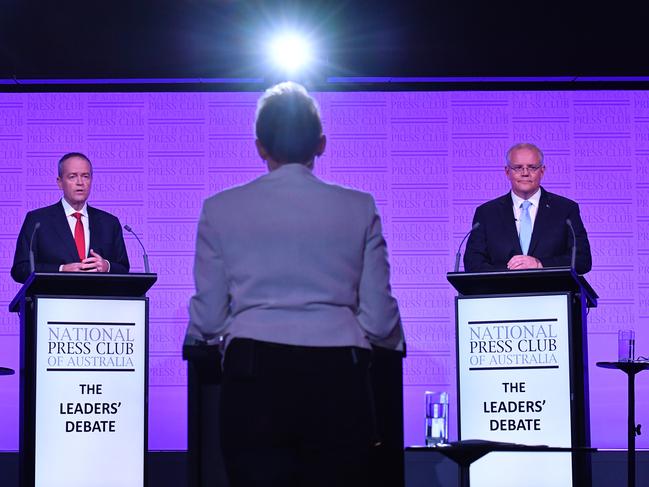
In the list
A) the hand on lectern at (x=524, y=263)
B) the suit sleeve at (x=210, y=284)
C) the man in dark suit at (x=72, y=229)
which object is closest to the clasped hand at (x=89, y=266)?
the man in dark suit at (x=72, y=229)

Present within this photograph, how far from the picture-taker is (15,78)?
6.79 m

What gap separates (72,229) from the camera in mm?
5695

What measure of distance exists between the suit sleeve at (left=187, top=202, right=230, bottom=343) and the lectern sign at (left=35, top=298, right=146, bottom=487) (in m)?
2.55

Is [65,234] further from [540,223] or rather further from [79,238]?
[540,223]

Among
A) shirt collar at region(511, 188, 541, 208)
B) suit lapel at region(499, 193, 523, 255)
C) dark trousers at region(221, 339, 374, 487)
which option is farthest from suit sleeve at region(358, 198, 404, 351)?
shirt collar at region(511, 188, 541, 208)

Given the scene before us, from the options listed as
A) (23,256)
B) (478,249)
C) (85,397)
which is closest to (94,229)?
(23,256)

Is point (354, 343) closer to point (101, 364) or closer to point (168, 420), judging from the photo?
point (101, 364)

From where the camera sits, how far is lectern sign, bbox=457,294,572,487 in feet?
14.6

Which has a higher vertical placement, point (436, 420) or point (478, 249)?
point (478, 249)

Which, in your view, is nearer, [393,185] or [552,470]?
[552,470]

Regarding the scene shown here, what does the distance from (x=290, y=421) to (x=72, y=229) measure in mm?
3930

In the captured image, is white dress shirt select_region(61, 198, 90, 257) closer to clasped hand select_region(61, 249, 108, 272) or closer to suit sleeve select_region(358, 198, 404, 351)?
clasped hand select_region(61, 249, 108, 272)

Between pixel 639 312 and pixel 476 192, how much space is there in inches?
52.1

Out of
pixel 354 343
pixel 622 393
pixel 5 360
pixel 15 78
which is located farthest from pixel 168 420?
pixel 354 343
